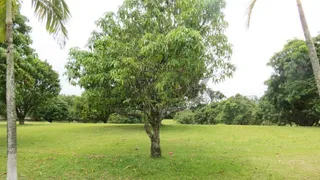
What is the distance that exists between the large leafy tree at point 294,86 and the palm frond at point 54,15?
20110mm

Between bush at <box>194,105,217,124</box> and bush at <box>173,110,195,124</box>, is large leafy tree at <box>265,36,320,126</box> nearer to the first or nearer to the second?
bush at <box>194,105,217,124</box>

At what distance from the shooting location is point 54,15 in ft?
26.2

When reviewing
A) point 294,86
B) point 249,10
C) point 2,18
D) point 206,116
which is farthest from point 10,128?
point 206,116

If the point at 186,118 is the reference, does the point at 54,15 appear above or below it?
above

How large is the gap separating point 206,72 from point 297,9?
10.2 ft

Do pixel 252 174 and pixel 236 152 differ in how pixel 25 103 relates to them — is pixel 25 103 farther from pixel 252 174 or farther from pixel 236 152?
pixel 252 174

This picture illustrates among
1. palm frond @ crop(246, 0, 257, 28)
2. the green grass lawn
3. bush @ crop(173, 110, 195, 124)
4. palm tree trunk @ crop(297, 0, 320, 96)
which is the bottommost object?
the green grass lawn

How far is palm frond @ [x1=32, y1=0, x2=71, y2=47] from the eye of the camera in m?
7.69

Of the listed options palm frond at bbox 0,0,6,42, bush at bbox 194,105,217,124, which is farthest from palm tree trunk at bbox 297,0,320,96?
bush at bbox 194,105,217,124

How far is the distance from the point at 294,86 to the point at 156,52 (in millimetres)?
19132

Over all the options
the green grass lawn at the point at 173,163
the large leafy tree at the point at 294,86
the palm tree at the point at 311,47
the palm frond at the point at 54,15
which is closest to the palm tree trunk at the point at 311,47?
the palm tree at the point at 311,47

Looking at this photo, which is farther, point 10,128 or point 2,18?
point 2,18

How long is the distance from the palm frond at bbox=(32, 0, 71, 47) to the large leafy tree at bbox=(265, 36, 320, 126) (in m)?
20.1

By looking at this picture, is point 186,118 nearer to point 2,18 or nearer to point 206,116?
point 206,116
